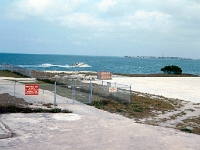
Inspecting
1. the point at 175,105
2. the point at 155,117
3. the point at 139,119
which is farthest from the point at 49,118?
the point at 175,105

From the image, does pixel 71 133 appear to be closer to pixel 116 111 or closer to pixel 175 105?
pixel 116 111

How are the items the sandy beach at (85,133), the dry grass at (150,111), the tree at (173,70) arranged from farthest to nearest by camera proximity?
1. the tree at (173,70)
2. the dry grass at (150,111)
3. the sandy beach at (85,133)

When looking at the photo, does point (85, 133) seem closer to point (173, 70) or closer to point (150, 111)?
point (150, 111)

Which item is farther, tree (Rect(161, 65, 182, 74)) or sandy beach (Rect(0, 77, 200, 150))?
→ tree (Rect(161, 65, 182, 74))

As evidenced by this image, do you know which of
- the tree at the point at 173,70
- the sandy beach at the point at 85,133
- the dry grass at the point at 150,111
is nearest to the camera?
the sandy beach at the point at 85,133

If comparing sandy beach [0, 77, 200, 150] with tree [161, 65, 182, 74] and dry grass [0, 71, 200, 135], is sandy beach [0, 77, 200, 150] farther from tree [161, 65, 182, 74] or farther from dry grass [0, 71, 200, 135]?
tree [161, 65, 182, 74]

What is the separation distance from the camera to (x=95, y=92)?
28.4 m

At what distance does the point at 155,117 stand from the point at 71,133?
263 inches

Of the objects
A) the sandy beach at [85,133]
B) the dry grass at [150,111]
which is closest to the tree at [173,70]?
the dry grass at [150,111]

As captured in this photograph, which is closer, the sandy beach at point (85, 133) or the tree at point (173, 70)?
the sandy beach at point (85, 133)

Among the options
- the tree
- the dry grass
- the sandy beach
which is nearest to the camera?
the sandy beach

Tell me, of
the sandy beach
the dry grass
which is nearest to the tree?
the dry grass

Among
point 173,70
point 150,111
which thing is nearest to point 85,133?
point 150,111

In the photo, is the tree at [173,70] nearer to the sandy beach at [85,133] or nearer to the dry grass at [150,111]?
the dry grass at [150,111]
